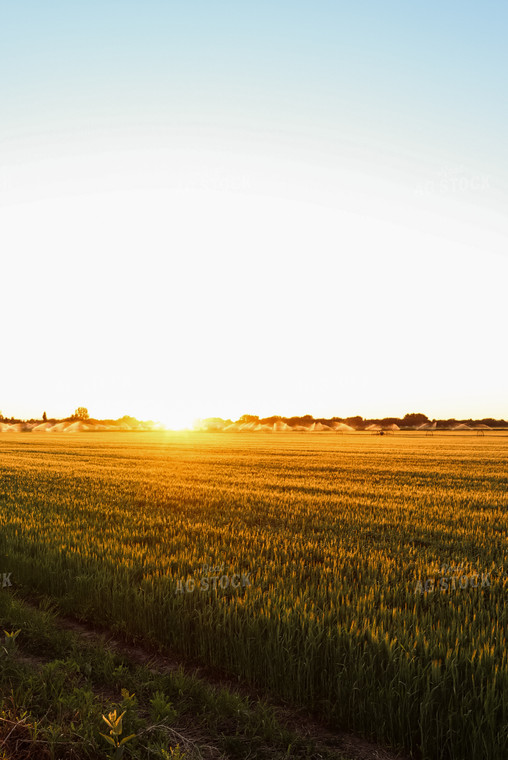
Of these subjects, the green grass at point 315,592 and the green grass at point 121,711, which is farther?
the green grass at point 315,592

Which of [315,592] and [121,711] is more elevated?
[315,592]

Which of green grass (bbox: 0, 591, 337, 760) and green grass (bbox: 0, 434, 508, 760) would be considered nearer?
green grass (bbox: 0, 591, 337, 760)

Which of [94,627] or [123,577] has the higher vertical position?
[123,577]

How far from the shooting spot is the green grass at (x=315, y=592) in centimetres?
480

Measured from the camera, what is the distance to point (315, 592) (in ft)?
23.4

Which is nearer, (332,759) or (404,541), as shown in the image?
(332,759)

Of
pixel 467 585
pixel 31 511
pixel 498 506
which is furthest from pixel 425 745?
pixel 498 506

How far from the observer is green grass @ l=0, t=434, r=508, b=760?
4801mm

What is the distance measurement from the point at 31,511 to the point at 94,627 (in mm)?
7891

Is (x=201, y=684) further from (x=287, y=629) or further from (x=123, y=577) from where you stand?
(x=123, y=577)

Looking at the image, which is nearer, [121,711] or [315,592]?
[121,711]

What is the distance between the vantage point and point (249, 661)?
5.78m

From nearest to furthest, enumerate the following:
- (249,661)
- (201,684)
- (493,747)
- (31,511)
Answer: (493,747) < (201,684) < (249,661) < (31,511)

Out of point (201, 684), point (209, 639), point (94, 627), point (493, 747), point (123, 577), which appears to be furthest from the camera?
point (123, 577)
